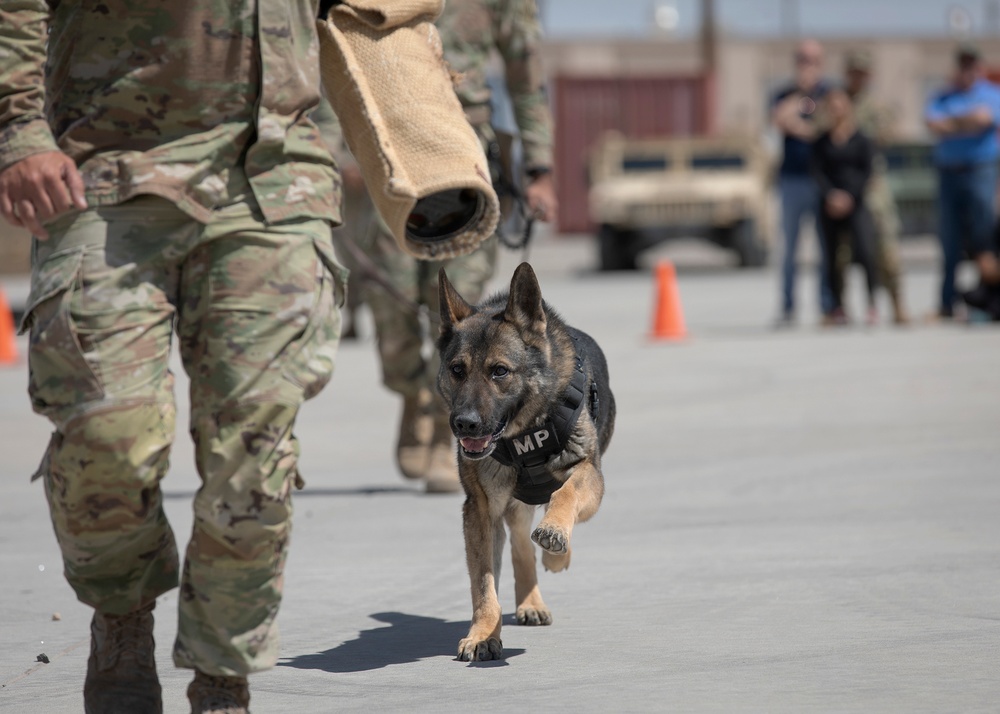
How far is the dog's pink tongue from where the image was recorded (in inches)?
179

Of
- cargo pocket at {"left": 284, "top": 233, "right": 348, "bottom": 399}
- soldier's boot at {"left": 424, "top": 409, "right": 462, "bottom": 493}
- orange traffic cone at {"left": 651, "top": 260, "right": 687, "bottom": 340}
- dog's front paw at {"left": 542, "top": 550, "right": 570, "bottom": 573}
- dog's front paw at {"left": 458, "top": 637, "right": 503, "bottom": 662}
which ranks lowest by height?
orange traffic cone at {"left": 651, "top": 260, "right": 687, "bottom": 340}

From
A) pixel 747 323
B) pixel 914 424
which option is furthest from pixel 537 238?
pixel 914 424

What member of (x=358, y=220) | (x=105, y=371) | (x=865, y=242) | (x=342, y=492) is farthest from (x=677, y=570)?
(x=865, y=242)

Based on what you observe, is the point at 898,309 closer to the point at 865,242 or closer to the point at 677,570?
the point at 865,242

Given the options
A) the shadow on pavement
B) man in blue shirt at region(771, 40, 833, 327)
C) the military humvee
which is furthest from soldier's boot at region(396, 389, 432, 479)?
the military humvee

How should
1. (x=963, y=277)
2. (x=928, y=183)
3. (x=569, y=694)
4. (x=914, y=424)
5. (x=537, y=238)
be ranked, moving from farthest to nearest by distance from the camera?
(x=537, y=238) → (x=928, y=183) → (x=963, y=277) → (x=914, y=424) → (x=569, y=694)

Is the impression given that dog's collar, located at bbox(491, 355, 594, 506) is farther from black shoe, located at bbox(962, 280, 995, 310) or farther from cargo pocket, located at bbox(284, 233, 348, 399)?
black shoe, located at bbox(962, 280, 995, 310)

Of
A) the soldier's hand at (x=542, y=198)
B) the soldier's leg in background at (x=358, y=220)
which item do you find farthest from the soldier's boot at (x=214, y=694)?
the soldier's leg in background at (x=358, y=220)

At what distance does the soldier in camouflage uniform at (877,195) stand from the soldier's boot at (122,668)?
11.5 m

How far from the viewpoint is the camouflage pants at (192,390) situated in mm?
3430

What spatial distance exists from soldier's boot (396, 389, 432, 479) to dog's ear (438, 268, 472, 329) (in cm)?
272

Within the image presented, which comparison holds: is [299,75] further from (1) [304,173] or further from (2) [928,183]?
(2) [928,183]

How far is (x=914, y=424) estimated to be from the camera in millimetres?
9273

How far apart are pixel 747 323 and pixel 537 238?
2423cm
